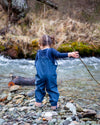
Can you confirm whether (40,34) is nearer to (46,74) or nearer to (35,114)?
(46,74)

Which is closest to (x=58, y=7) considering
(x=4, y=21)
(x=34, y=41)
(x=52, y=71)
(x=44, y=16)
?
(x=44, y=16)

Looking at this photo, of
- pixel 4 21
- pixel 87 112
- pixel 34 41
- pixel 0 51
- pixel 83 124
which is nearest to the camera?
pixel 83 124

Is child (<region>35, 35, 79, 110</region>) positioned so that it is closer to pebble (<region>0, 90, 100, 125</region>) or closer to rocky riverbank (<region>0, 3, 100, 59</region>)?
pebble (<region>0, 90, 100, 125</region>)

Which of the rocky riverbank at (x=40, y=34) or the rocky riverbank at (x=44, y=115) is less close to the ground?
the rocky riverbank at (x=40, y=34)

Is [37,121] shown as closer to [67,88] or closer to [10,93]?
[10,93]

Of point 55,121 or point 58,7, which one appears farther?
point 58,7

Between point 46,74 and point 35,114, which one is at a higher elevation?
point 46,74

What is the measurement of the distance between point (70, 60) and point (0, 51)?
4495 mm

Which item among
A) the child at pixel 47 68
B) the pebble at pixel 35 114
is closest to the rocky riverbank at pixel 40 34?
the child at pixel 47 68

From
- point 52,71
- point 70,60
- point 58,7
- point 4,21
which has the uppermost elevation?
point 58,7

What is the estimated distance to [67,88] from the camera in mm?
4227

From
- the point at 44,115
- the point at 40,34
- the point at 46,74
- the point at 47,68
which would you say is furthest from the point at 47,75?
the point at 40,34

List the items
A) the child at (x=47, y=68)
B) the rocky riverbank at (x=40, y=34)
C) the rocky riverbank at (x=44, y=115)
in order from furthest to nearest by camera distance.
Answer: the rocky riverbank at (x=40, y=34) → the child at (x=47, y=68) → the rocky riverbank at (x=44, y=115)

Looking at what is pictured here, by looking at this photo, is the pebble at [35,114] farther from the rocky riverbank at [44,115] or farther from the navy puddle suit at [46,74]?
the navy puddle suit at [46,74]
